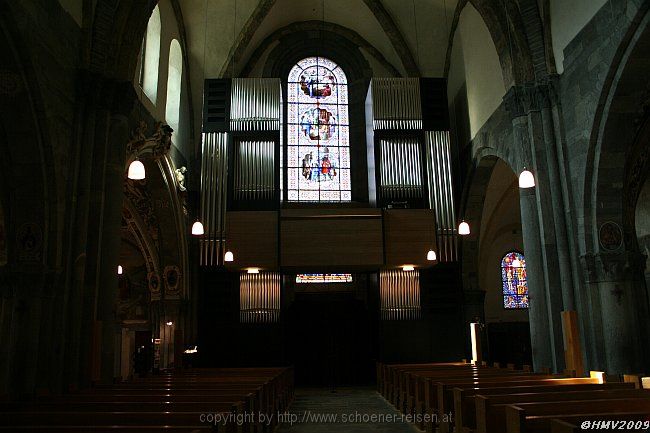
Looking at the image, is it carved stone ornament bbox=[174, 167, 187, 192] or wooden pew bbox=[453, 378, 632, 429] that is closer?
wooden pew bbox=[453, 378, 632, 429]

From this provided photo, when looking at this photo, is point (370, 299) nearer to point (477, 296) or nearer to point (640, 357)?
point (477, 296)

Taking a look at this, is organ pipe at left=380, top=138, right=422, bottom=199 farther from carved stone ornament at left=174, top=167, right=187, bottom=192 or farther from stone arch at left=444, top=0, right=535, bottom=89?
carved stone ornament at left=174, top=167, right=187, bottom=192

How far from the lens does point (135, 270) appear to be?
79.6ft

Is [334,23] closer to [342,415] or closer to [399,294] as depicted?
[399,294]

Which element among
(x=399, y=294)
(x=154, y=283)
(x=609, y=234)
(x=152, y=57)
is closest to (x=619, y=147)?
(x=609, y=234)

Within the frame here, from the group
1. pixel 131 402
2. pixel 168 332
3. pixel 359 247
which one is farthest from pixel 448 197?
pixel 131 402

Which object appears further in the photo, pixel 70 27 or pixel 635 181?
pixel 635 181

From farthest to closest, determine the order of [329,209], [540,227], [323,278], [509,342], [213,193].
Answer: [509,342]
[323,278]
[329,209]
[213,193]
[540,227]

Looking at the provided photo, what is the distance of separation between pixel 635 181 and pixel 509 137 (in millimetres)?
3395

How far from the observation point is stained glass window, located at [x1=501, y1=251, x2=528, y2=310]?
2434 cm

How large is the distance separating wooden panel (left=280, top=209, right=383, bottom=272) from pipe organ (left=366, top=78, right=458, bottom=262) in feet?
4.23

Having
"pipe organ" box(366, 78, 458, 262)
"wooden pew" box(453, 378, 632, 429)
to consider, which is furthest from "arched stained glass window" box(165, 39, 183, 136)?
"wooden pew" box(453, 378, 632, 429)

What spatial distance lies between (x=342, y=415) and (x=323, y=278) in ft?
30.9

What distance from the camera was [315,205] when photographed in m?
19.8
